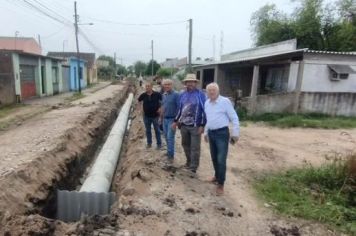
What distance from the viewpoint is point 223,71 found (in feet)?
77.2

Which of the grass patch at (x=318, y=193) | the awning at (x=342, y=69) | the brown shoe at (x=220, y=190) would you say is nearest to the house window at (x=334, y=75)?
the awning at (x=342, y=69)

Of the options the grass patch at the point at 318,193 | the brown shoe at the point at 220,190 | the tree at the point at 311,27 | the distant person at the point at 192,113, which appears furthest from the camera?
the tree at the point at 311,27

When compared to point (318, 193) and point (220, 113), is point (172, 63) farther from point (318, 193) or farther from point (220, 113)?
point (220, 113)

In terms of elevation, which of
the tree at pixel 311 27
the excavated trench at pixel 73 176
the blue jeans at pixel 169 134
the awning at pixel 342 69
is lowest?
the excavated trench at pixel 73 176

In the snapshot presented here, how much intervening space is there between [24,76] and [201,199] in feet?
59.8

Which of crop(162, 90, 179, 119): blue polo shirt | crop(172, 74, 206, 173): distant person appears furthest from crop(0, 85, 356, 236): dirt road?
crop(162, 90, 179, 119): blue polo shirt

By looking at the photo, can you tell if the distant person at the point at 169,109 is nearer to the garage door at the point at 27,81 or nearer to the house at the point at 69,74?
the garage door at the point at 27,81

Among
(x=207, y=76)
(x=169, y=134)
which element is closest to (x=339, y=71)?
(x=169, y=134)

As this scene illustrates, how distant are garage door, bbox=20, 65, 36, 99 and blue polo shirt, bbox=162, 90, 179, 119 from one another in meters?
15.5

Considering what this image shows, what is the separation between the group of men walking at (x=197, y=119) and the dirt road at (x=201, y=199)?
38cm

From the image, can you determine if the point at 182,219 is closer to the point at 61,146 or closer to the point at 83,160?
the point at 61,146

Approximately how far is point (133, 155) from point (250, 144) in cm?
367

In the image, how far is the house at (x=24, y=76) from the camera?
61.0ft

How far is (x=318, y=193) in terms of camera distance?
6.00m
